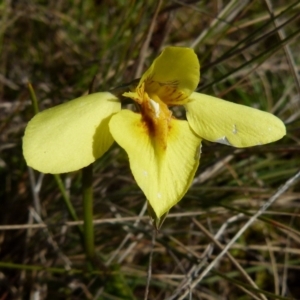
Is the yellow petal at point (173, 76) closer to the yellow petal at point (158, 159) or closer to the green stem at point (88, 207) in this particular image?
the yellow petal at point (158, 159)

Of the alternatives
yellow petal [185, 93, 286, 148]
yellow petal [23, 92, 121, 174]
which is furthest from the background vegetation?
yellow petal [23, 92, 121, 174]

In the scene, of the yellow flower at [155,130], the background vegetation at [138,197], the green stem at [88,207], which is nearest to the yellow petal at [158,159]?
the yellow flower at [155,130]

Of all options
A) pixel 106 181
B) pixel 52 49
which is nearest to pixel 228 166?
pixel 106 181

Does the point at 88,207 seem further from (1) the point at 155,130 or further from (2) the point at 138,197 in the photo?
(2) the point at 138,197

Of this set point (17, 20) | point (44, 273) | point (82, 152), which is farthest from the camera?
point (17, 20)

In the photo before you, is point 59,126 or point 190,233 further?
point 190,233

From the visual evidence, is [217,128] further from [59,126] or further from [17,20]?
[17,20]
